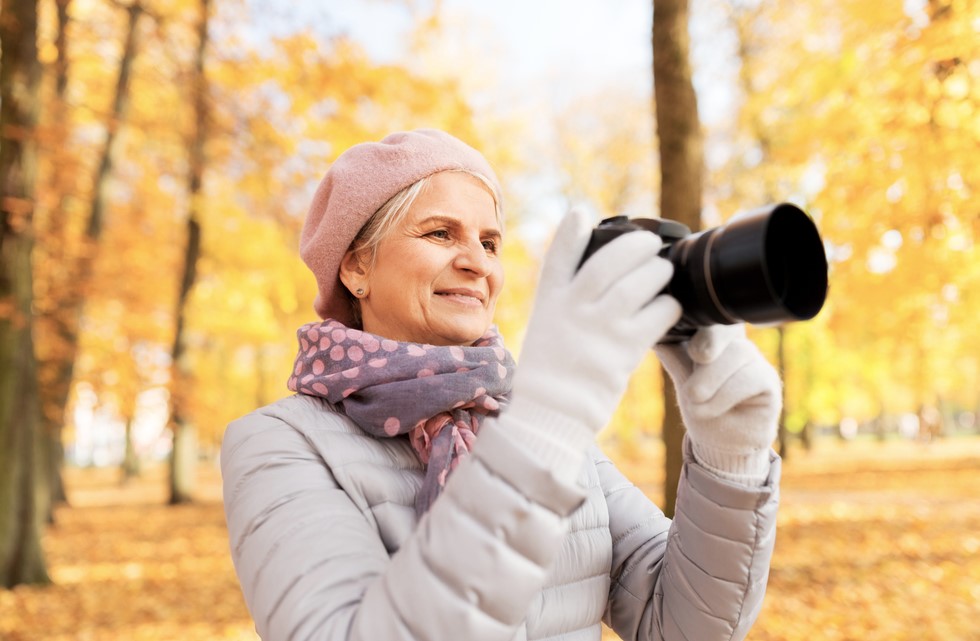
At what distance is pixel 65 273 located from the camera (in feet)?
31.0

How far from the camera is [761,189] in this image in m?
15.5

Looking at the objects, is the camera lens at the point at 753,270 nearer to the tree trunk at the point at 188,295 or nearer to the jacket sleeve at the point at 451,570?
the jacket sleeve at the point at 451,570

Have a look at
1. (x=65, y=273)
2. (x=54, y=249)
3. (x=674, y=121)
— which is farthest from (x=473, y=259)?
(x=65, y=273)

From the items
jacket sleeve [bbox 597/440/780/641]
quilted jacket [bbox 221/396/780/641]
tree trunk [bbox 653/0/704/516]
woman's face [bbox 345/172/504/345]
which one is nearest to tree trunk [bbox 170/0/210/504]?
tree trunk [bbox 653/0/704/516]

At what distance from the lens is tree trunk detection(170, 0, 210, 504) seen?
9.74m

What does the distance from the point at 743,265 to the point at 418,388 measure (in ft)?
1.96

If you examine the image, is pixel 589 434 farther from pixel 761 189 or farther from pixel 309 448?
pixel 761 189

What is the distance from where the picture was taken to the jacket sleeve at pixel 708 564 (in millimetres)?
1239

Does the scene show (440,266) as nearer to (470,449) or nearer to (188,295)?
(470,449)

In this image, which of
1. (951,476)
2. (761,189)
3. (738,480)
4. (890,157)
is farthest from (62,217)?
(951,476)

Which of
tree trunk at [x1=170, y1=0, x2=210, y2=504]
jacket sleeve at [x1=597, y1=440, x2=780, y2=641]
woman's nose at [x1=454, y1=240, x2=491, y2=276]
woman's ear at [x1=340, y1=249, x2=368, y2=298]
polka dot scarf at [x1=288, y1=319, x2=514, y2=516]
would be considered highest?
woman's nose at [x1=454, y1=240, x2=491, y2=276]

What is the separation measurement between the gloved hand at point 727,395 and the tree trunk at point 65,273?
8.70m

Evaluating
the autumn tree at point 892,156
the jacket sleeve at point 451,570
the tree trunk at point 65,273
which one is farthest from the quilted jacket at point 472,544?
the tree trunk at point 65,273

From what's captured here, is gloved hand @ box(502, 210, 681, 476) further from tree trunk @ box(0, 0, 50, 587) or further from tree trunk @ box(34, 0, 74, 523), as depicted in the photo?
tree trunk @ box(34, 0, 74, 523)
